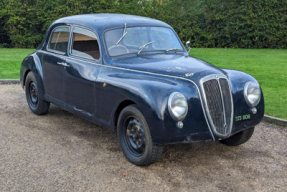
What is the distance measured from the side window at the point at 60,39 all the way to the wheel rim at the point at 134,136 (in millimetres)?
2143

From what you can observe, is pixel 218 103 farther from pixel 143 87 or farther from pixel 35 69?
pixel 35 69

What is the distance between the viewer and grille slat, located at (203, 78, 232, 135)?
172 inches

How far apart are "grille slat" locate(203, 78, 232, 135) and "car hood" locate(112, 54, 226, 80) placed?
18 centimetres

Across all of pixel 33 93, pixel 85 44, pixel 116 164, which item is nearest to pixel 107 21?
pixel 85 44

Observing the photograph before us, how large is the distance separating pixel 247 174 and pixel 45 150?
285 centimetres

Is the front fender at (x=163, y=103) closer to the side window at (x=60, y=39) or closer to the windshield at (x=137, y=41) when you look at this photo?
the windshield at (x=137, y=41)

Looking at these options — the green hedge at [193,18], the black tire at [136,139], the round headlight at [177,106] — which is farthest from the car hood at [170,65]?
the green hedge at [193,18]

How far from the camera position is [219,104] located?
14.5 feet

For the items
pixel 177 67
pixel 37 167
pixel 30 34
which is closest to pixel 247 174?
pixel 177 67

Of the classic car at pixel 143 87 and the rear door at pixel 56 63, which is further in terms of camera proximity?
the rear door at pixel 56 63

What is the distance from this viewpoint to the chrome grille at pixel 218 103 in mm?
4355

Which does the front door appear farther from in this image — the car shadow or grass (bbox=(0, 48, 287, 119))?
grass (bbox=(0, 48, 287, 119))

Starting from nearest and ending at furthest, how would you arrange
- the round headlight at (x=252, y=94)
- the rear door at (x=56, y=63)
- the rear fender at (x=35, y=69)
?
the round headlight at (x=252, y=94), the rear door at (x=56, y=63), the rear fender at (x=35, y=69)

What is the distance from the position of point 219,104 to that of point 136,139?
1156mm
